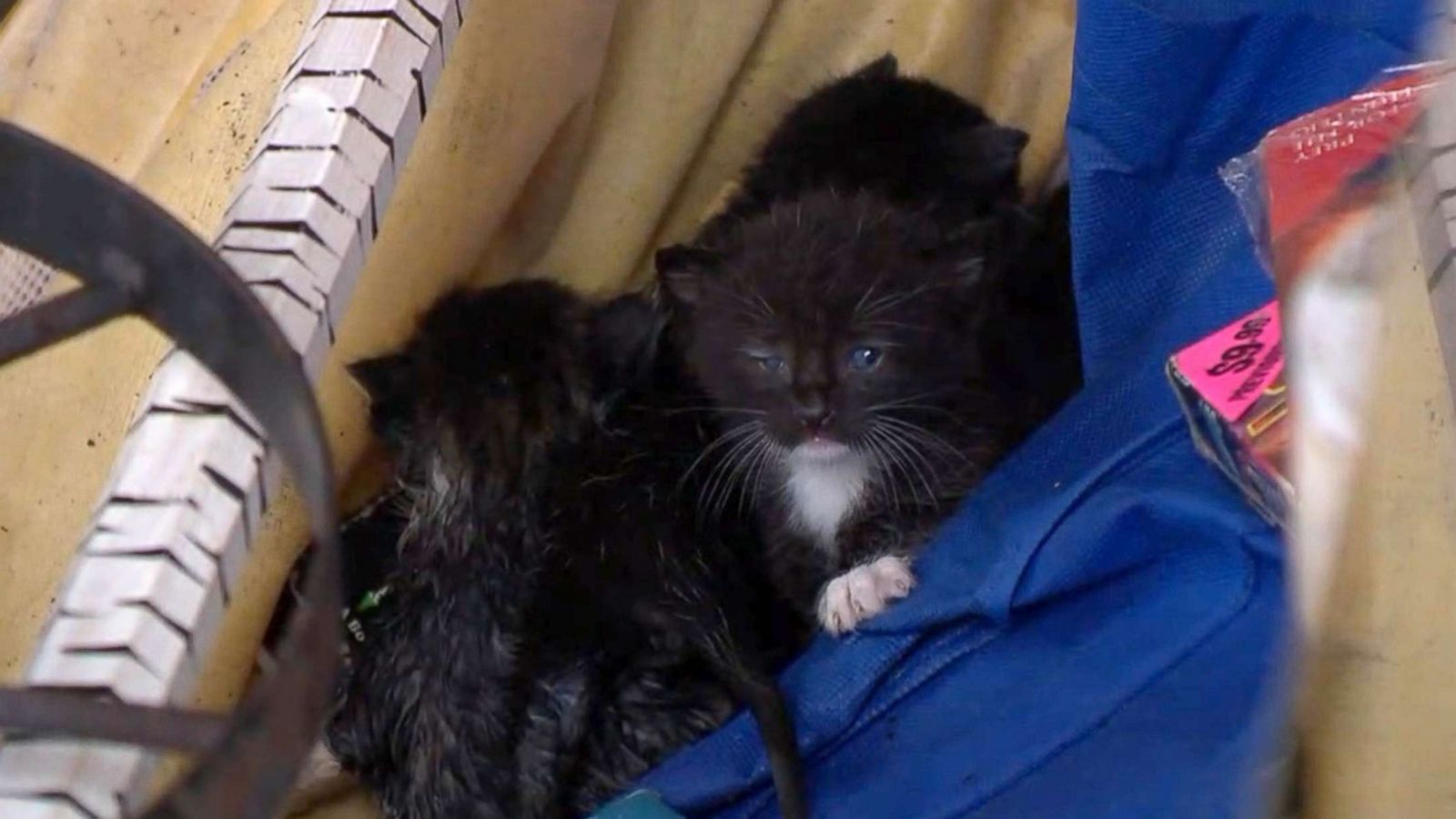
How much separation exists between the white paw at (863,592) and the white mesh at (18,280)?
658 millimetres

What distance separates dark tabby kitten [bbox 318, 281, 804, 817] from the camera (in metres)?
1.24

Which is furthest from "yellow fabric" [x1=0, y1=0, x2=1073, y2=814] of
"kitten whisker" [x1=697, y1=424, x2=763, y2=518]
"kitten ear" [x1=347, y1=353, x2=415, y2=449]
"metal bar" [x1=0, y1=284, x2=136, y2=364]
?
"metal bar" [x1=0, y1=284, x2=136, y2=364]

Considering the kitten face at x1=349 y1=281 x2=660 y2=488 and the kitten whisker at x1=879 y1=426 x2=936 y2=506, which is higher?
the kitten face at x1=349 y1=281 x2=660 y2=488

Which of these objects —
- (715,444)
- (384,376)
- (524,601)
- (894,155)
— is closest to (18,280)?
(384,376)

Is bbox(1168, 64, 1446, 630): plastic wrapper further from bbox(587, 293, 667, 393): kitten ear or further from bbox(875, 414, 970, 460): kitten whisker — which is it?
bbox(587, 293, 667, 393): kitten ear

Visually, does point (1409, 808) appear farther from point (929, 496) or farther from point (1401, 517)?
point (929, 496)

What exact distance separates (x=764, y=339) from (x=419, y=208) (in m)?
0.32

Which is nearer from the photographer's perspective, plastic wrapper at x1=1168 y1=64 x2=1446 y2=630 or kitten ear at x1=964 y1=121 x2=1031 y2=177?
plastic wrapper at x1=1168 y1=64 x2=1446 y2=630

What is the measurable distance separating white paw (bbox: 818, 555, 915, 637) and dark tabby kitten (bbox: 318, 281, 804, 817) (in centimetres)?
7

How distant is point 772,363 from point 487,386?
243 millimetres

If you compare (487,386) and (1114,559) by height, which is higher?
(487,386)

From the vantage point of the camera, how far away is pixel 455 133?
134 centimetres

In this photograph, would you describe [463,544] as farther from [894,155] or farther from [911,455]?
[894,155]

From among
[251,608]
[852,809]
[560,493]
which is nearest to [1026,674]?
[852,809]
